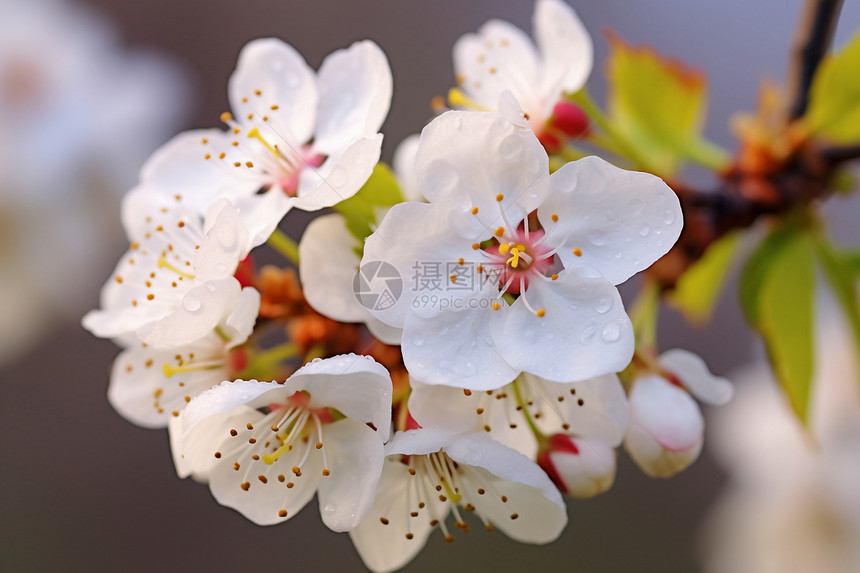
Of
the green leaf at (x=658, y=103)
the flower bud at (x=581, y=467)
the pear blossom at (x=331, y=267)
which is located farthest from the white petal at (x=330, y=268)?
the green leaf at (x=658, y=103)

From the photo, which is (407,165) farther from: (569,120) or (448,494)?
(448,494)

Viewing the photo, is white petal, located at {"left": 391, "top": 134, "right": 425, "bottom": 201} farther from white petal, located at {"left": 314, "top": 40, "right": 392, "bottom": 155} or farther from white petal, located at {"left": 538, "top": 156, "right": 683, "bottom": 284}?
white petal, located at {"left": 538, "top": 156, "right": 683, "bottom": 284}

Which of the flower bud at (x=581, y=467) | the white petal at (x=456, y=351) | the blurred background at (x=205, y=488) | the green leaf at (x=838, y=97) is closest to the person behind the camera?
the white petal at (x=456, y=351)

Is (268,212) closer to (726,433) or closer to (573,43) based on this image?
(573,43)

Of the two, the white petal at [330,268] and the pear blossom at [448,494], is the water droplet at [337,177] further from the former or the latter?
the pear blossom at [448,494]

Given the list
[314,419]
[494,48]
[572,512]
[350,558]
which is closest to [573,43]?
[494,48]

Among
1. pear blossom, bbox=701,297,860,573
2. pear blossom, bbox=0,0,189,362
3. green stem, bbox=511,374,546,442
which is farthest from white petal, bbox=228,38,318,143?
pear blossom, bbox=701,297,860,573
